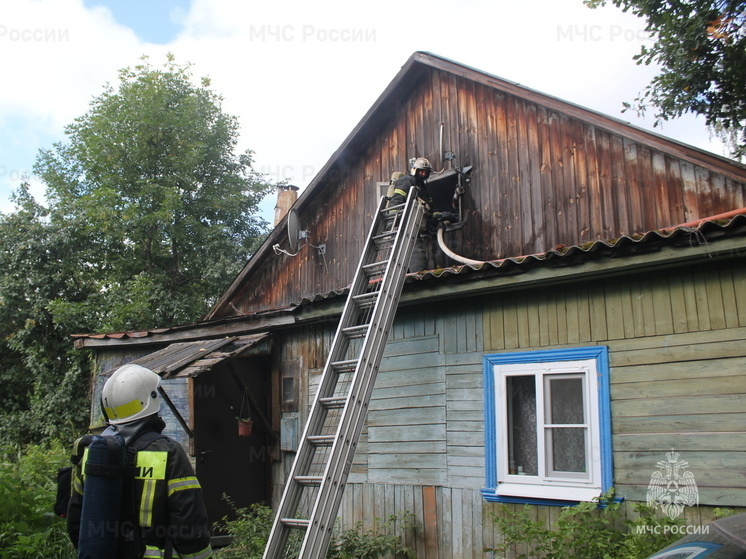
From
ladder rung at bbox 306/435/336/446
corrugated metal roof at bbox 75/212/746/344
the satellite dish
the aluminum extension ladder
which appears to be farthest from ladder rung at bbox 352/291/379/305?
the satellite dish

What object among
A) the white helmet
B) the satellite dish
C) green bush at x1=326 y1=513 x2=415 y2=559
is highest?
the satellite dish

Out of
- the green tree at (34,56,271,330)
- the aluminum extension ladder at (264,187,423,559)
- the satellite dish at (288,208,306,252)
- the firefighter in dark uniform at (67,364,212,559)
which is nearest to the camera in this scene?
the firefighter in dark uniform at (67,364,212,559)

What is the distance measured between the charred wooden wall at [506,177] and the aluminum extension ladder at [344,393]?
123 cm

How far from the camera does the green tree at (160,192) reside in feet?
75.5

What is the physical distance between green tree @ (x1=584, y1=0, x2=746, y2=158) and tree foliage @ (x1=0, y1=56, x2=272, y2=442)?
1584 cm

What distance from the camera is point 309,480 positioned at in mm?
6117

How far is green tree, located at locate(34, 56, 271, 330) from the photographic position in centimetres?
2302

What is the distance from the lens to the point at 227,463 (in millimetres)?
9070

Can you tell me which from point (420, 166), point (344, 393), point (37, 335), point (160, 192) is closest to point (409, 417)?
point (344, 393)

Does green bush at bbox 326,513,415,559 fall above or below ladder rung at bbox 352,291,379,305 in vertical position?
below

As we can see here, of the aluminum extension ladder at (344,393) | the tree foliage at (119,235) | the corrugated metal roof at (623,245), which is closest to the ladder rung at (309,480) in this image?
the aluminum extension ladder at (344,393)

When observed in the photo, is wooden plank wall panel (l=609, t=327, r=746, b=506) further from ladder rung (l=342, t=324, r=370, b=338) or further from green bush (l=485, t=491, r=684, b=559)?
ladder rung (l=342, t=324, r=370, b=338)

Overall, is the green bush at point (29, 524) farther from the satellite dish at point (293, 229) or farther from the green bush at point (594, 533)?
the satellite dish at point (293, 229)

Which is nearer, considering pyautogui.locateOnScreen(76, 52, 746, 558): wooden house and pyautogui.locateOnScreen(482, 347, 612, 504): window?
pyautogui.locateOnScreen(76, 52, 746, 558): wooden house
